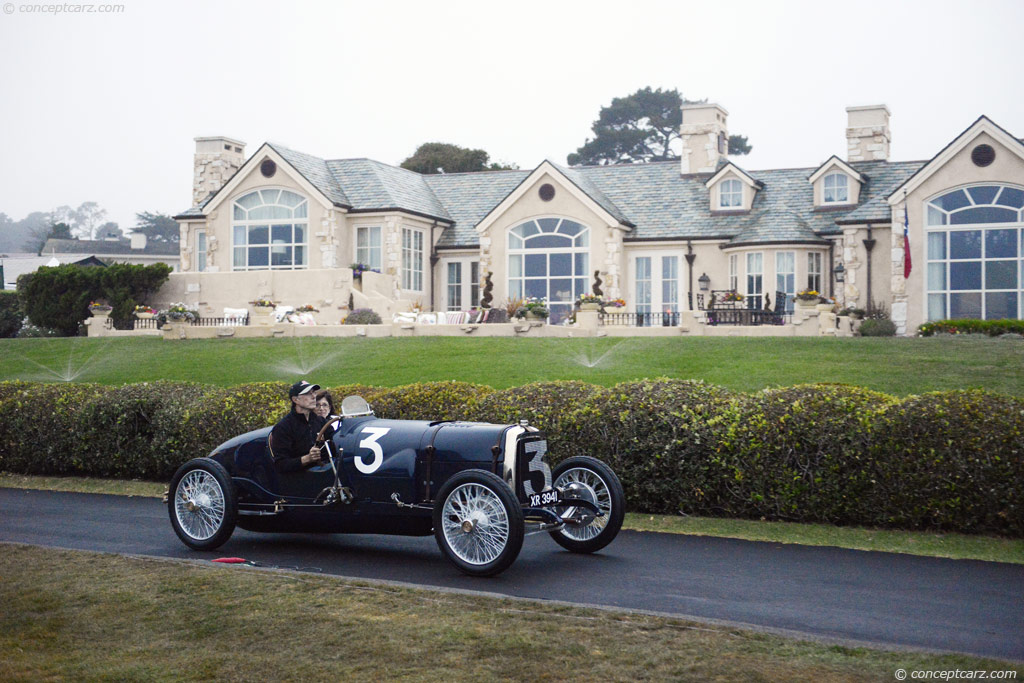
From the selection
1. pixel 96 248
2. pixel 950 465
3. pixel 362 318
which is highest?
pixel 96 248

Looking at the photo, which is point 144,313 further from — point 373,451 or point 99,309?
point 373,451

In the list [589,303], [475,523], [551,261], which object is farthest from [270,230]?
[475,523]

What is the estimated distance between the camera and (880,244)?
107ft

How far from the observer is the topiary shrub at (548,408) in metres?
11.3

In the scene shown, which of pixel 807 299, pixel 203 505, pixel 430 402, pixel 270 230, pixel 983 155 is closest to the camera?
pixel 203 505

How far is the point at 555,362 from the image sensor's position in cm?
2152

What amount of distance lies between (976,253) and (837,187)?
613 cm

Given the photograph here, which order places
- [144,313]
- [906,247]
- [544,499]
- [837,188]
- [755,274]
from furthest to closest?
1. [837,188]
2. [755,274]
3. [144,313]
4. [906,247]
5. [544,499]

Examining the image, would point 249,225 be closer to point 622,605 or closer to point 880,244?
point 880,244

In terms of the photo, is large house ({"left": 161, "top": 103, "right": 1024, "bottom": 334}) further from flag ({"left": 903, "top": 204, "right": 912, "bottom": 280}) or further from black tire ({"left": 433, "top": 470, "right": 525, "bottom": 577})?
black tire ({"left": 433, "top": 470, "right": 525, "bottom": 577})

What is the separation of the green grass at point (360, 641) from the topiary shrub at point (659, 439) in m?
3.66

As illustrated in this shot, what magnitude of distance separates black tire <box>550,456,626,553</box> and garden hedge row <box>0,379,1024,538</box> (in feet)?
6.10

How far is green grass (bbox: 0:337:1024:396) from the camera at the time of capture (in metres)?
18.9

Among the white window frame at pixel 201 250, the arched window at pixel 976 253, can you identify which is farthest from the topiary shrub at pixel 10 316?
the arched window at pixel 976 253
